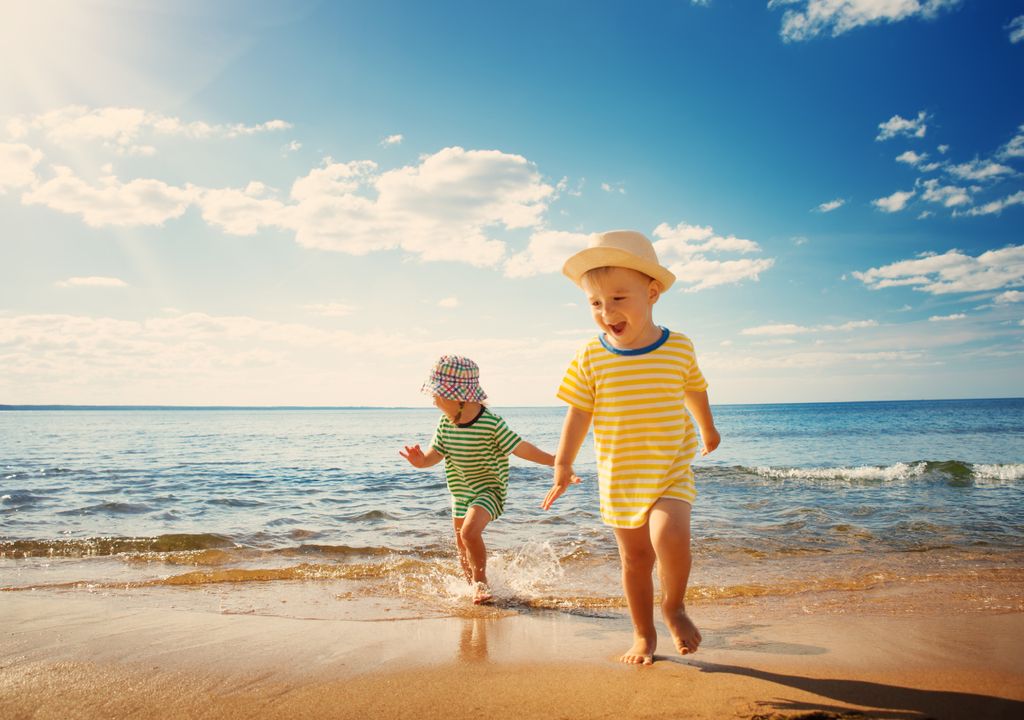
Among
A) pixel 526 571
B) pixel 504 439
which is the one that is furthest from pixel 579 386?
pixel 526 571

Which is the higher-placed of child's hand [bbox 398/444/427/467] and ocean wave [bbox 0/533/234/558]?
child's hand [bbox 398/444/427/467]

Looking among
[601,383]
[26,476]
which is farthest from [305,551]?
[26,476]

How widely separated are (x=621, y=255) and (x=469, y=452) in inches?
93.1

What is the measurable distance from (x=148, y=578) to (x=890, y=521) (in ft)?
27.7

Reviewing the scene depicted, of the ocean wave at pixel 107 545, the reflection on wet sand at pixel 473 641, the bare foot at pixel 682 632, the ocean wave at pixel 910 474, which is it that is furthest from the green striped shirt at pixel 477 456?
the ocean wave at pixel 910 474

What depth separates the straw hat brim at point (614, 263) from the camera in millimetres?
2893

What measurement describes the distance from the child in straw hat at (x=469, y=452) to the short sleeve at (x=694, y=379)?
1.66 m

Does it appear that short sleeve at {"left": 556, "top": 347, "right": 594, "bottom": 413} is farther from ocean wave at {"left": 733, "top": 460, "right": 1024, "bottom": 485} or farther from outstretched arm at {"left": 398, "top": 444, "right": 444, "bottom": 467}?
ocean wave at {"left": 733, "top": 460, "right": 1024, "bottom": 485}

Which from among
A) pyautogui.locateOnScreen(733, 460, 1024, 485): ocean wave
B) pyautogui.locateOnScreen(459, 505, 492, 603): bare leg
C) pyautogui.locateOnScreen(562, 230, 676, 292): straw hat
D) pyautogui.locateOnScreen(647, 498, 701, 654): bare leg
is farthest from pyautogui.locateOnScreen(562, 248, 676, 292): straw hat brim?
pyautogui.locateOnScreen(733, 460, 1024, 485): ocean wave

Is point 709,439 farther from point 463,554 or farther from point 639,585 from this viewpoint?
point 463,554

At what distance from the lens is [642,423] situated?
9.64ft

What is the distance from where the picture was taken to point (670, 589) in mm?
2783

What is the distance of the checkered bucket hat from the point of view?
4.61 m

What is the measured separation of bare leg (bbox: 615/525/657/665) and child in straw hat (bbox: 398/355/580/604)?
1598 mm
